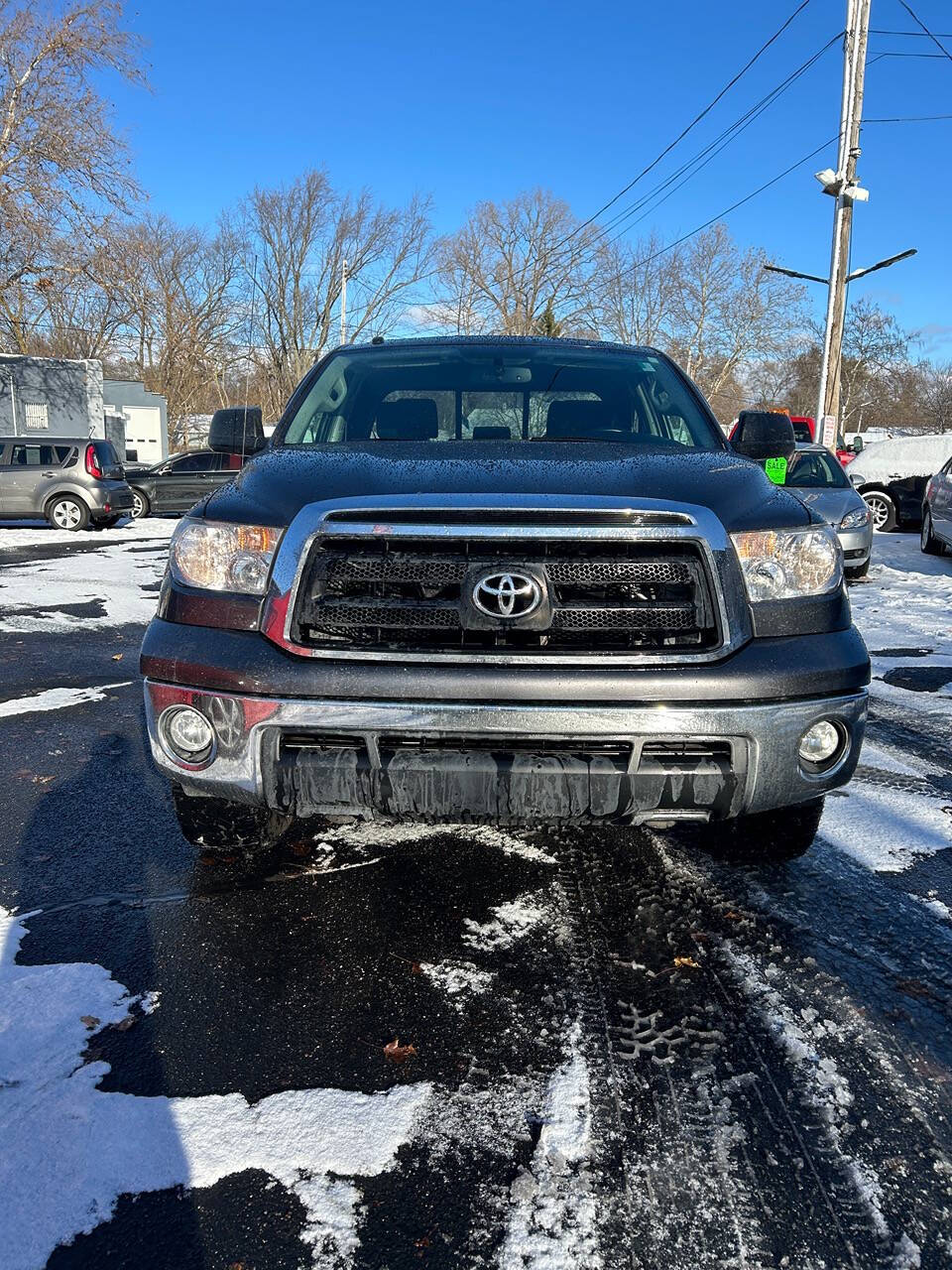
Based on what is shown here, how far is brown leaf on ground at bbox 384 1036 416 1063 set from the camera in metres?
2.03

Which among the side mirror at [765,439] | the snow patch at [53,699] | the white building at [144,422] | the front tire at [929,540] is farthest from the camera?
the white building at [144,422]

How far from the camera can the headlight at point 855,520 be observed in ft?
31.5

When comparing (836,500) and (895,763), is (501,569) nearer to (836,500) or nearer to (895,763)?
(895,763)

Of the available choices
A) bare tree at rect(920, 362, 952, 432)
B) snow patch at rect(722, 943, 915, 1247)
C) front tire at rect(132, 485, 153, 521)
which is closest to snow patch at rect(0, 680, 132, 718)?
snow patch at rect(722, 943, 915, 1247)

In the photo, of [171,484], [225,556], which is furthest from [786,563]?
[171,484]

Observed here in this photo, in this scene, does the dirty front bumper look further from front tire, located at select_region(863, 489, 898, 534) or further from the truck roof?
front tire, located at select_region(863, 489, 898, 534)

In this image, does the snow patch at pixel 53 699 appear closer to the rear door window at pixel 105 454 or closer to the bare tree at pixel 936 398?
the rear door window at pixel 105 454

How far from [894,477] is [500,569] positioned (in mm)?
16351

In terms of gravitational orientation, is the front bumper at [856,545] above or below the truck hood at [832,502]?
below

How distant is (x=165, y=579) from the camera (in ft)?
8.67

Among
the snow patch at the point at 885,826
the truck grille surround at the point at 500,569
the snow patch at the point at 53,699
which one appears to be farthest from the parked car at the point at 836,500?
the truck grille surround at the point at 500,569

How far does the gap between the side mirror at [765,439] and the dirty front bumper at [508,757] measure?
169 centimetres

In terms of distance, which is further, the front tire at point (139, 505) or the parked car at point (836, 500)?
the front tire at point (139, 505)

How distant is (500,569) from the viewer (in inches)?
91.5
